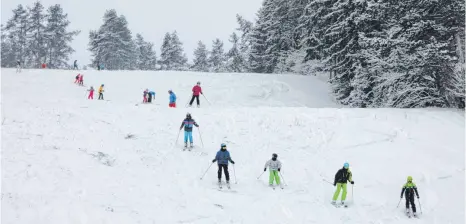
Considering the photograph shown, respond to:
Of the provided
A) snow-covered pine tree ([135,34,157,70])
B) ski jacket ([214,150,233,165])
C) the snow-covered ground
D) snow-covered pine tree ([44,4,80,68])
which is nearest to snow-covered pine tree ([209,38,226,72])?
snow-covered pine tree ([135,34,157,70])

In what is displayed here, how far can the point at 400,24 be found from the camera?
2184 centimetres

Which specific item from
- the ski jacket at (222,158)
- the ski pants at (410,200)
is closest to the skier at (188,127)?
the ski jacket at (222,158)

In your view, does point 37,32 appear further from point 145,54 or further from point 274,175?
point 274,175

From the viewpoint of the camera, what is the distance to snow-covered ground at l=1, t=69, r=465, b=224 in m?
10.5

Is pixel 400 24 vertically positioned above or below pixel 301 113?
above

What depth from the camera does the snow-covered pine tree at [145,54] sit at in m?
83.9

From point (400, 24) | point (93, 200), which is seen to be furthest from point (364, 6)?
point (93, 200)

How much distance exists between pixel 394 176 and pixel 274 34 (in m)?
33.0

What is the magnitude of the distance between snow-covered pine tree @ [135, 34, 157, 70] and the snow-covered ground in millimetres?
62689

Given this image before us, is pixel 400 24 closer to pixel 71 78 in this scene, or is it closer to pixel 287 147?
pixel 287 147

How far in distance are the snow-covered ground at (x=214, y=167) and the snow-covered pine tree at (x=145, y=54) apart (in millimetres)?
62689

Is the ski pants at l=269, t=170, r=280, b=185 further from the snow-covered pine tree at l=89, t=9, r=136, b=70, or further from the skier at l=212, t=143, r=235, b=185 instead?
the snow-covered pine tree at l=89, t=9, r=136, b=70

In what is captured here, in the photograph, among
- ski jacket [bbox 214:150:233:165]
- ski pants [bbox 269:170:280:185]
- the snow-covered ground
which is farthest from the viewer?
ski pants [bbox 269:170:280:185]

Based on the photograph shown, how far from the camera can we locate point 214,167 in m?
15.1
